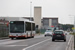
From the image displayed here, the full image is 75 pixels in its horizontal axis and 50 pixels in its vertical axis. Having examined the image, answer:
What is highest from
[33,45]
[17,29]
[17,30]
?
[17,29]

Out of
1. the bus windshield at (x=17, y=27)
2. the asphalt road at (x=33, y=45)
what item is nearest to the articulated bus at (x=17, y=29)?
the bus windshield at (x=17, y=27)

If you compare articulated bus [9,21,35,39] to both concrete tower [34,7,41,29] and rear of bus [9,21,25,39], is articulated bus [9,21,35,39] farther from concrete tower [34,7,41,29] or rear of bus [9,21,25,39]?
concrete tower [34,7,41,29]

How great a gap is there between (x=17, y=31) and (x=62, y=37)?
8.62m

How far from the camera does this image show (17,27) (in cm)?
4266

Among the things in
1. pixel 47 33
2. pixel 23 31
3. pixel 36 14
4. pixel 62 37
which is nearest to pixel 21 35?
pixel 23 31

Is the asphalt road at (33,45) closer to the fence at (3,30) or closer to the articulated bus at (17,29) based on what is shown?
the articulated bus at (17,29)

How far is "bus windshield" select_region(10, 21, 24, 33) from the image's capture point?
4242cm

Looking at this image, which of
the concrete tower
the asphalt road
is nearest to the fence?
the asphalt road

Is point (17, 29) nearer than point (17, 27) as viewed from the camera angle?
Yes

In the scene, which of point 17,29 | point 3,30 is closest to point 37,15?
point 3,30

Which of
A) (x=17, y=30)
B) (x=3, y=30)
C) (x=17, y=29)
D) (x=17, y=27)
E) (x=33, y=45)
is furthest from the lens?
(x=3, y=30)

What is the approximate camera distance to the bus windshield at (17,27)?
42425 mm

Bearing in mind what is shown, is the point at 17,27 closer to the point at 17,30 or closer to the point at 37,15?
the point at 17,30

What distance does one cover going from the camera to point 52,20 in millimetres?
167875
